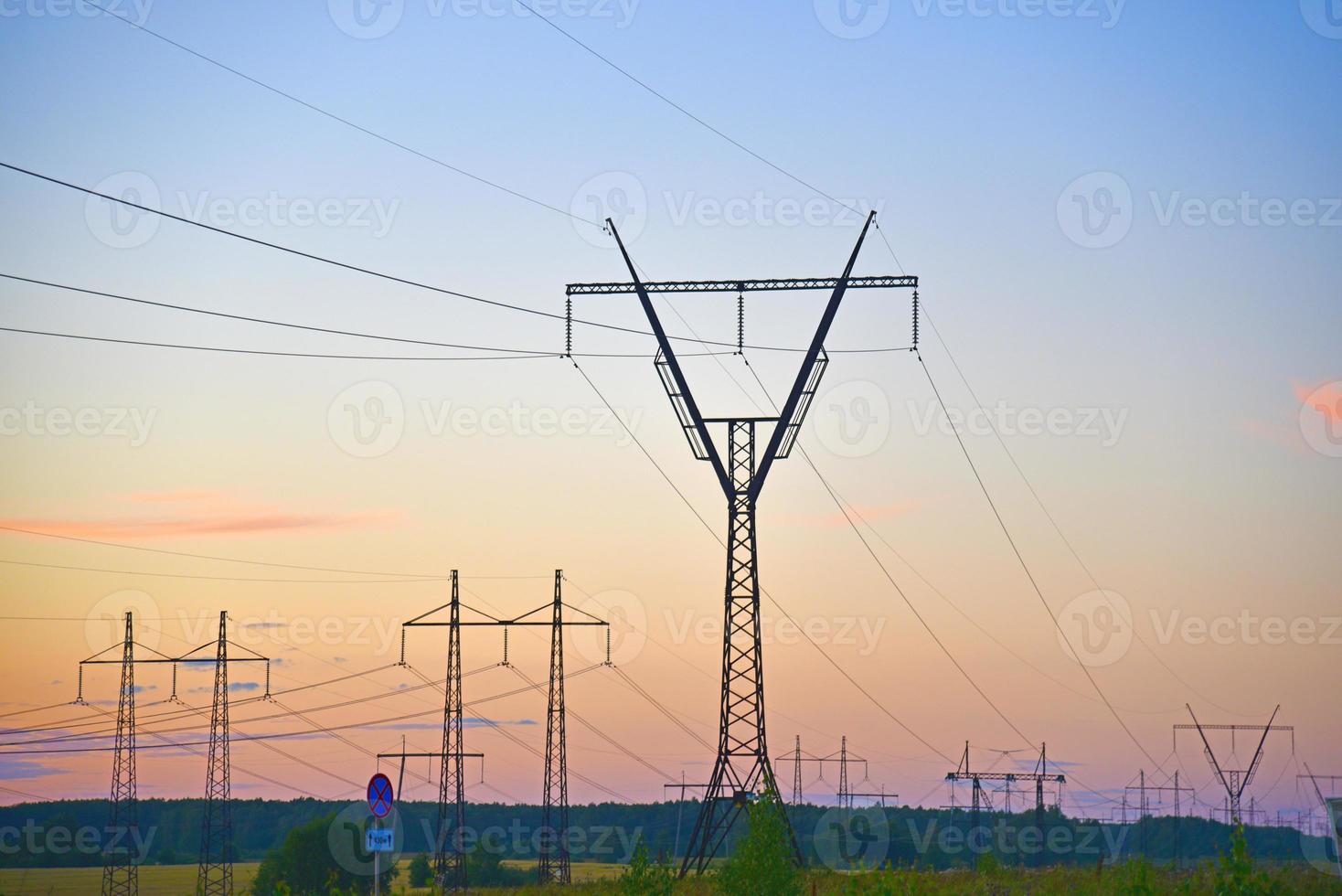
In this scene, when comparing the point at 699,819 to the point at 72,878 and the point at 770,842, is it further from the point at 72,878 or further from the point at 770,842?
the point at 72,878

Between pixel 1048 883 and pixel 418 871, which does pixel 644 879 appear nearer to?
pixel 1048 883

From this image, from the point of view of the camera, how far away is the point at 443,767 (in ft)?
240

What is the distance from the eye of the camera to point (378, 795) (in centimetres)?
4016

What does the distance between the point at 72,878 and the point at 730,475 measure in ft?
464

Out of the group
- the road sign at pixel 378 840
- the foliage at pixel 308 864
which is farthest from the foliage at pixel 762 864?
the foliage at pixel 308 864

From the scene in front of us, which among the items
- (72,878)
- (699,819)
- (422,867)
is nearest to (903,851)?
(422,867)
